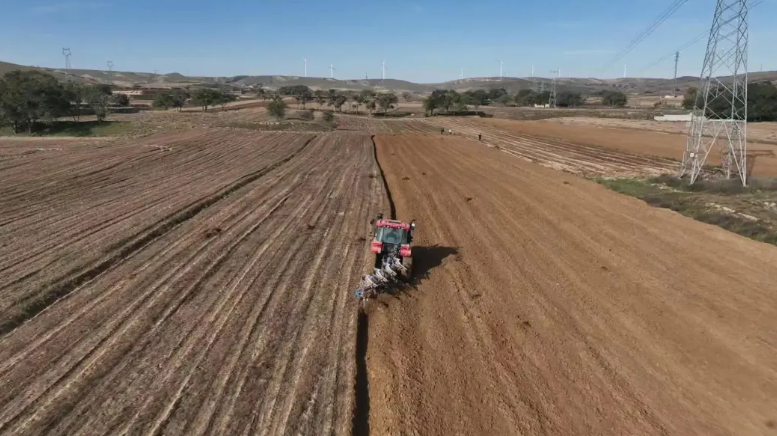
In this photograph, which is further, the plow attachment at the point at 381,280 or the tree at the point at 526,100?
the tree at the point at 526,100

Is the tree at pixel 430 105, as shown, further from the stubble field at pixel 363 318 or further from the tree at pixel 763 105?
the stubble field at pixel 363 318

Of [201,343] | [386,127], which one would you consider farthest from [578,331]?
[386,127]

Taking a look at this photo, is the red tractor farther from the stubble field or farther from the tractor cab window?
the stubble field

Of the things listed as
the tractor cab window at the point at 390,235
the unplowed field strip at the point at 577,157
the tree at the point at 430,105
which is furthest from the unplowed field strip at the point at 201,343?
the tree at the point at 430,105

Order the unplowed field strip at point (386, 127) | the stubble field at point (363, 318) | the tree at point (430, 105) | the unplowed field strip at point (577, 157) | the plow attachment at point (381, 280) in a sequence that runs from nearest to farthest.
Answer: the stubble field at point (363, 318), the plow attachment at point (381, 280), the unplowed field strip at point (577, 157), the unplowed field strip at point (386, 127), the tree at point (430, 105)

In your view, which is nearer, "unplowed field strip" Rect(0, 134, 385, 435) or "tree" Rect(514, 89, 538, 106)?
"unplowed field strip" Rect(0, 134, 385, 435)

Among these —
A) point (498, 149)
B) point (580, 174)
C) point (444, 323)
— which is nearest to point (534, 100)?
point (498, 149)

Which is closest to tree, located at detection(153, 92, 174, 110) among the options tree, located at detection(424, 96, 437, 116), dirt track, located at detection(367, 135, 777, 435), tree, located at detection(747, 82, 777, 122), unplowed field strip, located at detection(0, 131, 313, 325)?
tree, located at detection(424, 96, 437, 116)
